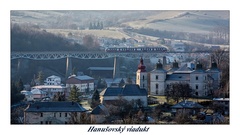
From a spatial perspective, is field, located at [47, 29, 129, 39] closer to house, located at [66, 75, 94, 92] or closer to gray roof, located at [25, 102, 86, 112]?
house, located at [66, 75, 94, 92]

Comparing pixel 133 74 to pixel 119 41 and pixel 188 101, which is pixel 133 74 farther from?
pixel 188 101

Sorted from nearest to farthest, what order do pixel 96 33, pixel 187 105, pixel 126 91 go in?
1. pixel 187 105
2. pixel 126 91
3. pixel 96 33

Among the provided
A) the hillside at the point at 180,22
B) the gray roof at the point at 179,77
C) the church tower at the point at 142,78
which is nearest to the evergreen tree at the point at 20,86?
the church tower at the point at 142,78

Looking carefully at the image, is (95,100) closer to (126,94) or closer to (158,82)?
(126,94)

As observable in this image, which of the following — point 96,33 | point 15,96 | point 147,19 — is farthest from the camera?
point 147,19

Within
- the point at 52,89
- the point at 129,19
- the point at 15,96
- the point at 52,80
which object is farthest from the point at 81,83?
the point at 129,19

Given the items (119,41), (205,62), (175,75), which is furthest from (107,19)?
(175,75)

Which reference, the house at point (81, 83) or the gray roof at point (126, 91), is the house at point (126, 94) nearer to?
the gray roof at point (126, 91)
